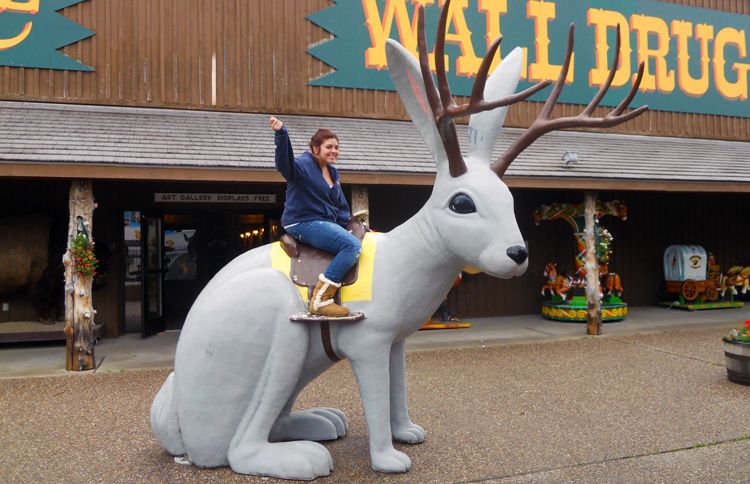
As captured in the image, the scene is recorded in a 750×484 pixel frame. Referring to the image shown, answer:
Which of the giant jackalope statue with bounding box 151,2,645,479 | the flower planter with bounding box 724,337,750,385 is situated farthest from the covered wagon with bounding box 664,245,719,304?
the giant jackalope statue with bounding box 151,2,645,479

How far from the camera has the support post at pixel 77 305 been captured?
6.22 meters

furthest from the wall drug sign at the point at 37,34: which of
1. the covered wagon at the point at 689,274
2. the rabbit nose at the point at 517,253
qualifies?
the covered wagon at the point at 689,274

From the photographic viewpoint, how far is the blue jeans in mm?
2947

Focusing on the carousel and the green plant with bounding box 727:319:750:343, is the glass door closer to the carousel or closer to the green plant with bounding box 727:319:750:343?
the carousel

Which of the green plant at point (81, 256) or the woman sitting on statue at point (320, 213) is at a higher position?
the woman sitting on statue at point (320, 213)

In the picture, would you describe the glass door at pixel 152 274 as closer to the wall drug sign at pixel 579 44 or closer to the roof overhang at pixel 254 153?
the roof overhang at pixel 254 153

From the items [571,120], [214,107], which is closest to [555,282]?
[214,107]

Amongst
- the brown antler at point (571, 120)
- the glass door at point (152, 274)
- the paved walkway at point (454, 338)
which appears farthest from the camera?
the glass door at point (152, 274)

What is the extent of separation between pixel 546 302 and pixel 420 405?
6.05 m

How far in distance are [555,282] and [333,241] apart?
747cm

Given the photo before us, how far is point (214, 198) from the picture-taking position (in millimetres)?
8758

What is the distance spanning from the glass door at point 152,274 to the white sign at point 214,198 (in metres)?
0.36

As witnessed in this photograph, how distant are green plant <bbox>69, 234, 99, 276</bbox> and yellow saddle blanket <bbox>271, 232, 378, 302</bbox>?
4.06 metres

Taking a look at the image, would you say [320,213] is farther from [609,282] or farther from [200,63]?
[609,282]
